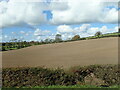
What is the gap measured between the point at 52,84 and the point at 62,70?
64cm

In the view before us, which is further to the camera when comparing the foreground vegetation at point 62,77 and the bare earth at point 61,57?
the bare earth at point 61,57

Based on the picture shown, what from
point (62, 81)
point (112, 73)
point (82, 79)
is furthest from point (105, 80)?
point (62, 81)

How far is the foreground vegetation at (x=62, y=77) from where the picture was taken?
6691 millimetres

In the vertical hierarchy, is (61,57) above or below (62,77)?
below

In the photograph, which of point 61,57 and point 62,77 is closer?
point 62,77

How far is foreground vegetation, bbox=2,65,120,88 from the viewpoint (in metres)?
6.69

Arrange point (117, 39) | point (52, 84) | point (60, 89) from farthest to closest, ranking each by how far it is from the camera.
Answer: point (117, 39)
point (52, 84)
point (60, 89)

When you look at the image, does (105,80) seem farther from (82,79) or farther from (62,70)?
(62,70)

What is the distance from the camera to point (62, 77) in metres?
6.68

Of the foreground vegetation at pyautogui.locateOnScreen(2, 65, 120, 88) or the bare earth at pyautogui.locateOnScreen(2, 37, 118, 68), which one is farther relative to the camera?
the bare earth at pyautogui.locateOnScreen(2, 37, 118, 68)

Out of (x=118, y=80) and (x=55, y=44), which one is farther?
(x=55, y=44)

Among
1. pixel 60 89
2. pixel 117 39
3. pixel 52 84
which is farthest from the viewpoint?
pixel 117 39

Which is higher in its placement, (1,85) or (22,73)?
(22,73)

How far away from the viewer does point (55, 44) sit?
Answer: 74.4ft
